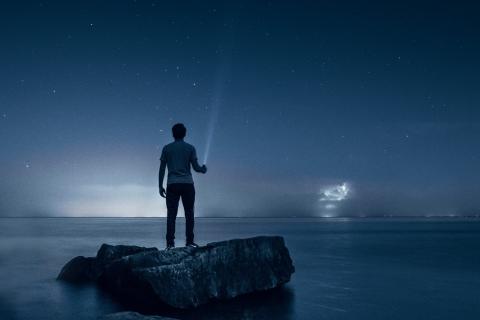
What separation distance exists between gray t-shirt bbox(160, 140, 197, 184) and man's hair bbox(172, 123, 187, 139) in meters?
0.14

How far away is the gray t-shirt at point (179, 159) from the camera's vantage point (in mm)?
7367

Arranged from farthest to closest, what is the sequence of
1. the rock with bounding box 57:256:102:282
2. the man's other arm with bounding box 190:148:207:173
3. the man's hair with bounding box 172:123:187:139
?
the rock with bounding box 57:256:102:282, the man's hair with bounding box 172:123:187:139, the man's other arm with bounding box 190:148:207:173

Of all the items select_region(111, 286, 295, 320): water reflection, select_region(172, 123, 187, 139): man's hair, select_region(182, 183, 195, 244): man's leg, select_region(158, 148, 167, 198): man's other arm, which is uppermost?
select_region(172, 123, 187, 139): man's hair

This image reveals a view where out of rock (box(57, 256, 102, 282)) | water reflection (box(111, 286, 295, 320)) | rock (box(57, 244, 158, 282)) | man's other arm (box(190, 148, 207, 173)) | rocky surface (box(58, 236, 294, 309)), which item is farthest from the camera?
rock (box(57, 256, 102, 282))

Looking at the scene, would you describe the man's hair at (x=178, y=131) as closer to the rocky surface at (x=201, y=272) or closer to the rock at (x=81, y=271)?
the rocky surface at (x=201, y=272)

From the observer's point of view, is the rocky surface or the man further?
the man

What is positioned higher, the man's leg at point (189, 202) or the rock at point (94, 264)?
the man's leg at point (189, 202)

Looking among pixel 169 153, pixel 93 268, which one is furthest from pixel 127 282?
pixel 93 268

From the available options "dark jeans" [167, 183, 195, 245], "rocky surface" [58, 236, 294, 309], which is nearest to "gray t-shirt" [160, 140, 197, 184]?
"dark jeans" [167, 183, 195, 245]

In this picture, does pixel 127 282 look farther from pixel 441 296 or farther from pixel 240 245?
pixel 441 296

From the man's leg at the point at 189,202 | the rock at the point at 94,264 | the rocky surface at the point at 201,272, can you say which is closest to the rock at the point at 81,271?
the rock at the point at 94,264

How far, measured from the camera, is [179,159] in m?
7.38

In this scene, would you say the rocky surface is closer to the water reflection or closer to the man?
the water reflection

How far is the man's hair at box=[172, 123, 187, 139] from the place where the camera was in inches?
298
